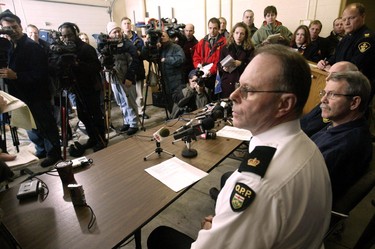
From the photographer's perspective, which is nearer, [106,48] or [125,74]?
[106,48]

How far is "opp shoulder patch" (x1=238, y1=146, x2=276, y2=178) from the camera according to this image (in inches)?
24.7

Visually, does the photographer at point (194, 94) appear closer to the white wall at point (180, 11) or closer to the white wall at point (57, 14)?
the white wall at point (180, 11)

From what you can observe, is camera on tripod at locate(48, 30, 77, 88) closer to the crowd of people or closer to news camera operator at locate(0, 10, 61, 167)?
the crowd of people

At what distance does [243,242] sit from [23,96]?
9.07ft

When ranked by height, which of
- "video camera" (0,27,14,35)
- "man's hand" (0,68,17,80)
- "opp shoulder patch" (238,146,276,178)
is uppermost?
"video camera" (0,27,14,35)

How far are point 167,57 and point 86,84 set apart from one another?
4.33ft

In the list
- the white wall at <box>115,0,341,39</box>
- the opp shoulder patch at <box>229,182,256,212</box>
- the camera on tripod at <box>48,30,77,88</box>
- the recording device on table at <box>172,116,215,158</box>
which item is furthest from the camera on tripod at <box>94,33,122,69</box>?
A: the white wall at <box>115,0,341,39</box>

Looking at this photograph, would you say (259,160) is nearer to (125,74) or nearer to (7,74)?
(7,74)

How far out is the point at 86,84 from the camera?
2.79 meters

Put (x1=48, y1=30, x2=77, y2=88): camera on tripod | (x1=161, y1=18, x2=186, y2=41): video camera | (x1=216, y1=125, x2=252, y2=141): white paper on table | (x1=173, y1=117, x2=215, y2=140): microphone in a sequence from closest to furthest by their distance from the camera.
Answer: (x1=173, y1=117, x2=215, y2=140): microphone
(x1=216, y1=125, x2=252, y2=141): white paper on table
(x1=48, y1=30, x2=77, y2=88): camera on tripod
(x1=161, y1=18, x2=186, y2=41): video camera

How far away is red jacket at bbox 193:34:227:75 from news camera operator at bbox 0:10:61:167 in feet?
7.25

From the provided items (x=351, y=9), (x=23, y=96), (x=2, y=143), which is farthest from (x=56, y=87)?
(x=351, y=9)

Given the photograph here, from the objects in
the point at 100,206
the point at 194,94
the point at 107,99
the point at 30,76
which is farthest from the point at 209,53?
the point at 100,206

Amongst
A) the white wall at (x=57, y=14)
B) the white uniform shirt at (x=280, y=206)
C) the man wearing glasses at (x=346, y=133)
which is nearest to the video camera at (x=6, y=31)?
the white uniform shirt at (x=280, y=206)
